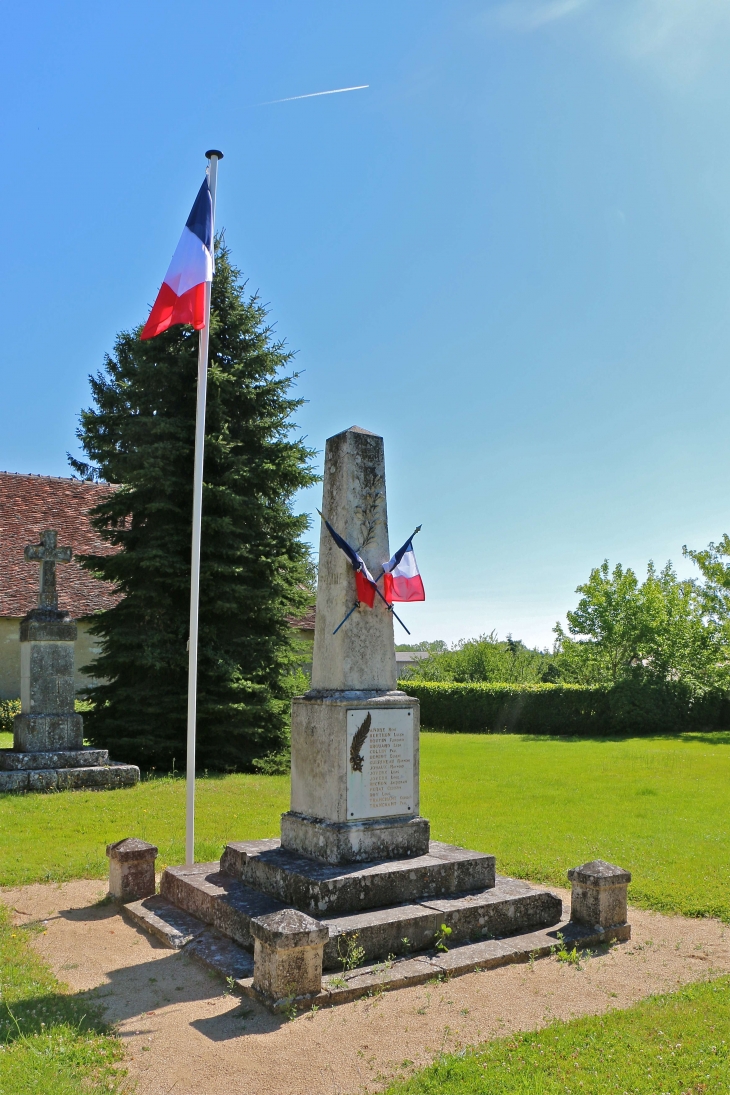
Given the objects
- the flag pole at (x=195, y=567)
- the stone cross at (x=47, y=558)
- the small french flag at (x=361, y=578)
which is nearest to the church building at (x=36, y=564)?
the stone cross at (x=47, y=558)

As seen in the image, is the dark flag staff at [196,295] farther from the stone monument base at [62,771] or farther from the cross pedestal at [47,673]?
the cross pedestal at [47,673]

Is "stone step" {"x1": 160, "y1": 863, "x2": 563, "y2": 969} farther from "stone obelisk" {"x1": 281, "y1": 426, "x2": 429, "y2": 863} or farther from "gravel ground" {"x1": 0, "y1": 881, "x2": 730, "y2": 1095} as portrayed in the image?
"stone obelisk" {"x1": 281, "y1": 426, "x2": 429, "y2": 863}

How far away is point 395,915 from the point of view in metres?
5.86

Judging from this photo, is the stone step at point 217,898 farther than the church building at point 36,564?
No

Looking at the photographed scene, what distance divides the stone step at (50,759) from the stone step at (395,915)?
659 centimetres

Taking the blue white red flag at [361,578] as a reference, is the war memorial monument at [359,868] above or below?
below

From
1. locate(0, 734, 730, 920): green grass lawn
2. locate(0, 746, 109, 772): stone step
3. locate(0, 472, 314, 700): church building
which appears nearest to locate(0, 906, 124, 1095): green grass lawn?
locate(0, 734, 730, 920): green grass lawn

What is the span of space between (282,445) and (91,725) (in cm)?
637

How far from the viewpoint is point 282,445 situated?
16359 millimetres

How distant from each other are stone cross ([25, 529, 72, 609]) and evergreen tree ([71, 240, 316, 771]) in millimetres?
1323

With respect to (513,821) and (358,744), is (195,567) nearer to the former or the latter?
(358,744)

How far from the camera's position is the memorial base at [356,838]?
6.30 meters

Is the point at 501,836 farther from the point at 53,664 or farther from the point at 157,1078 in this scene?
the point at 53,664

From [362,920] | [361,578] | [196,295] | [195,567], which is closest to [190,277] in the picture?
[196,295]
